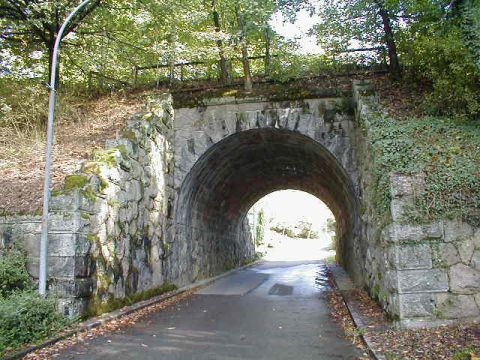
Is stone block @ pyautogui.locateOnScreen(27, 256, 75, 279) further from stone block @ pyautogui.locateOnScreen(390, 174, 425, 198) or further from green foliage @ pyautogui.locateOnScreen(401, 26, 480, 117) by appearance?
green foliage @ pyautogui.locateOnScreen(401, 26, 480, 117)

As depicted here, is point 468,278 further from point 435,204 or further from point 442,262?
point 435,204

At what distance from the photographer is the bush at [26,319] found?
6.07m

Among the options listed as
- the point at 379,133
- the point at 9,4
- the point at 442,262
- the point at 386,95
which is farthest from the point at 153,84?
the point at 442,262


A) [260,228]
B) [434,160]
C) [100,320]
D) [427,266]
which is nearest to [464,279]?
[427,266]

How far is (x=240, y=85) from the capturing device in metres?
13.1

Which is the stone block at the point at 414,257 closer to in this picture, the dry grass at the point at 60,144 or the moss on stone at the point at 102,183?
the moss on stone at the point at 102,183

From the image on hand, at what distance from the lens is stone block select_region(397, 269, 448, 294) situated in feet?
22.6

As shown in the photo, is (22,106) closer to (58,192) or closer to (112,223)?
(112,223)

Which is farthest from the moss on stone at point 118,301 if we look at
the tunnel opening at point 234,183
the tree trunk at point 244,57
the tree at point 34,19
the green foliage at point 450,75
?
the tree at point 34,19

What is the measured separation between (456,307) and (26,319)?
6608mm

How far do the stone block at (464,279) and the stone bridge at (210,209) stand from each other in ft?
0.05

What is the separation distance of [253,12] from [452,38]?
5838mm

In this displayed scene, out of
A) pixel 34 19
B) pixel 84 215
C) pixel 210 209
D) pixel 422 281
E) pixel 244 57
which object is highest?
pixel 34 19

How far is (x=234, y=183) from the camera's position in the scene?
17453mm
